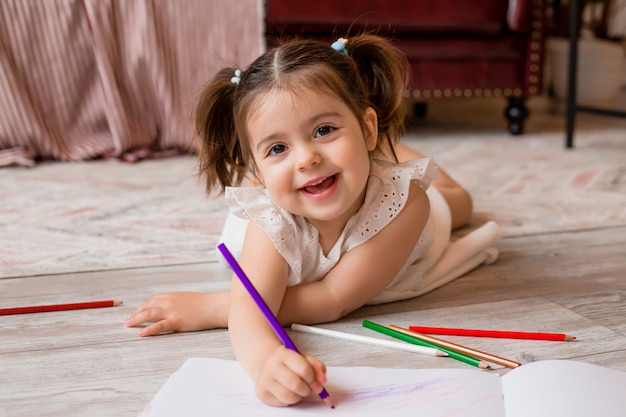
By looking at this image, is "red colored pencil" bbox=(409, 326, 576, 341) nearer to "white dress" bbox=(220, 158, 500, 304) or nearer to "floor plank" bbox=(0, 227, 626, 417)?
"floor plank" bbox=(0, 227, 626, 417)

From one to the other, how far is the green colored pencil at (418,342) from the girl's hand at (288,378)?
0.19 m

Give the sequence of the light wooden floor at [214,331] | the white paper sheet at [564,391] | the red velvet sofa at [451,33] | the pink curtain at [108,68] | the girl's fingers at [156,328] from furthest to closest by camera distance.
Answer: the red velvet sofa at [451,33]
the pink curtain at [108,68]
the girl's fingers at [156,328]
the light wooden floor at [214,331]
the white paper sheet at [564,391]

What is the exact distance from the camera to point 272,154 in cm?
87

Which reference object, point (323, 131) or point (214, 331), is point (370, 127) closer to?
point (323, 131)

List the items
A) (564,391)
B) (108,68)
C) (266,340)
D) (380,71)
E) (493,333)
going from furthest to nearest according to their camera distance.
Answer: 1. (108,68)
2. (380,71)
3. (493,333)
4. (266,340)
5. (564,391)

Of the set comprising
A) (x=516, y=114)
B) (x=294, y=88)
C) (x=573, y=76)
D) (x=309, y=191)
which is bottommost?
(x=516, y=114)

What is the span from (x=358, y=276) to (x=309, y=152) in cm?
20

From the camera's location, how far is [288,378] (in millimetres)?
699

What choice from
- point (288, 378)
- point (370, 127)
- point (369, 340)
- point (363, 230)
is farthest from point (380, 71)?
point (288, 378)

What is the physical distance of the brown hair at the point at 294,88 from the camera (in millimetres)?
876

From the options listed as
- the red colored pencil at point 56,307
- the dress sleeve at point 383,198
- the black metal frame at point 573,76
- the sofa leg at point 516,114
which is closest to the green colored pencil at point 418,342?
the dress sleeve at point 383,198

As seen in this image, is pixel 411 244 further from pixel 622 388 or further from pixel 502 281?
pixel 622 388

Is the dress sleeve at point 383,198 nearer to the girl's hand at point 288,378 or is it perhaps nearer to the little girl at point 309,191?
the little girl at point 309,191

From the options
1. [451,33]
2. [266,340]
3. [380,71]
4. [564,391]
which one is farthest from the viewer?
[451,33]
